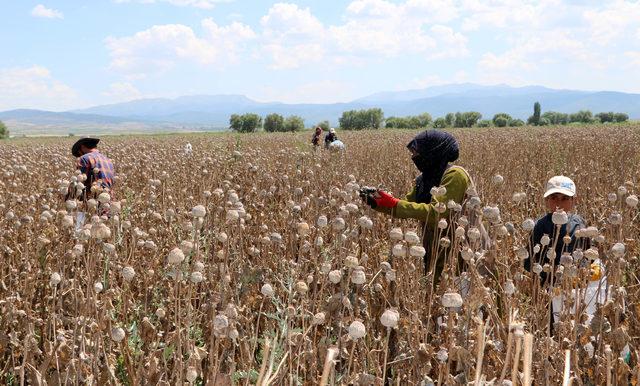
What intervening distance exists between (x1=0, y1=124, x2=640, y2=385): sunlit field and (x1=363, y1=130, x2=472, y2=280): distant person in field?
16 centimetres

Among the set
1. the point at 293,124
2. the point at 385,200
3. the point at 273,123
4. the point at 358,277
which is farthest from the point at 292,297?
the point at 273,123

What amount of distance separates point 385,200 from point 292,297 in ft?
4.19

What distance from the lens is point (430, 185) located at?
3.61 meters

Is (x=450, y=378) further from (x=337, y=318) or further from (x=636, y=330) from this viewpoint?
(x=636, y=330)

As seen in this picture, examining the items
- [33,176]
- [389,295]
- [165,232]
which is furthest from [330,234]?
[33,176]

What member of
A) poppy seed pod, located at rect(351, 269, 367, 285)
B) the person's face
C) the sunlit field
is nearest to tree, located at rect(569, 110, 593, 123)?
the sunlit field

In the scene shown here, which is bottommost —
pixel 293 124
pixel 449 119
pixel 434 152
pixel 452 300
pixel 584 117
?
pixel 452 300

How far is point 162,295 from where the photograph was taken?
337 centimetres

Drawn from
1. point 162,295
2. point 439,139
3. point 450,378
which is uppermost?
point 439,139

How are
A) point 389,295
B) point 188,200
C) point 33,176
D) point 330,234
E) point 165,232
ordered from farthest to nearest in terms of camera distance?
1. point 33,176
2. point 188,200
3. point 330,234
4. point 165,232
5. point 389,295

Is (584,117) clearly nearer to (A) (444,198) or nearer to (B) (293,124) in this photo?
(B) (293,124)

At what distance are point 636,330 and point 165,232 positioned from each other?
9.34 ft

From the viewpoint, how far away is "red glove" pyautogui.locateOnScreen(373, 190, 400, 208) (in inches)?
132

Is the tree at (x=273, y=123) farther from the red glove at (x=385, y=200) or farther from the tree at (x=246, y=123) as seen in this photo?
the red glove at (x=385, y=200)
